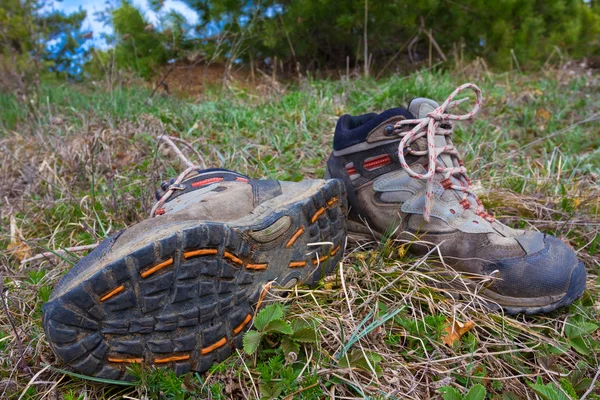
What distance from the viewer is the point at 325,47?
5996mm

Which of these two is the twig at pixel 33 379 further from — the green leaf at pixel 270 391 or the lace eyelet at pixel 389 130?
the lace eyelet at pixel 389 130

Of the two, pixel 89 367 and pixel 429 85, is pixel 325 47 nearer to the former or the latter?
pixel 429 85

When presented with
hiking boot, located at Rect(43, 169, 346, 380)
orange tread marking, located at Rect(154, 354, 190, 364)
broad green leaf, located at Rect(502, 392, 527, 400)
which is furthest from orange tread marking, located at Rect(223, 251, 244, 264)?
broad green leaf, located at Rect(502, 392, 527, 400)

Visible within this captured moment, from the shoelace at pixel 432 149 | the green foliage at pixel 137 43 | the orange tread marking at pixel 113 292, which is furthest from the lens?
the green foliage at pixel 137 43

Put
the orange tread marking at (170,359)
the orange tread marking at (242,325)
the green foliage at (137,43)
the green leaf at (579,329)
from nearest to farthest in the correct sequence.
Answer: the orange tread marking at (170,359), the orange tread marking at (242,325), the green leaf at (579,329), the green foliage at (137,43)

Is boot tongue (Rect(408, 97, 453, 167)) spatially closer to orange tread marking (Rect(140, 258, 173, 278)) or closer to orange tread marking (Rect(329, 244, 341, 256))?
orange tread marking (Rect(329, 244, 341, 256))

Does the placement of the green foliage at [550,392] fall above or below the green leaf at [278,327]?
below

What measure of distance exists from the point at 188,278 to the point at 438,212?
889 mm

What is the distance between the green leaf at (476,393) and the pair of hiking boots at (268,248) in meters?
0.45

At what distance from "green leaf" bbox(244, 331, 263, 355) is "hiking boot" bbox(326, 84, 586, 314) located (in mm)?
634

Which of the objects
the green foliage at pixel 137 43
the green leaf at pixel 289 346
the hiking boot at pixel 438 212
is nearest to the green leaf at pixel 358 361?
the green leaf at pixel 289 346

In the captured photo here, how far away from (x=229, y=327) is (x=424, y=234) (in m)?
0.75

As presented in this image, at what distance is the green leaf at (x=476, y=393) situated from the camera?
1.12 meters

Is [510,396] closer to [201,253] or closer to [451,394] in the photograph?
[451,394]
